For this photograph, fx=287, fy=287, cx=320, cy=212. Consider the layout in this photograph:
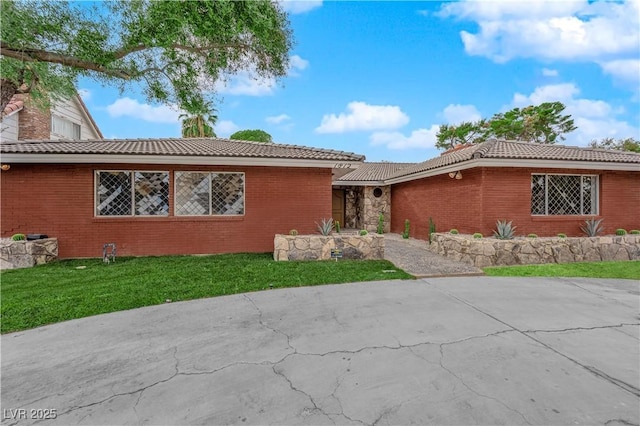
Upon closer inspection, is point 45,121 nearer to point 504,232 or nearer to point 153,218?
point 153,218

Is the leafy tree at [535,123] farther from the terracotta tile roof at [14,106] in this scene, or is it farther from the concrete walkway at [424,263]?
the terracotta tile roof at [14,106]

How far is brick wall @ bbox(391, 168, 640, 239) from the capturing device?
950 centimetres

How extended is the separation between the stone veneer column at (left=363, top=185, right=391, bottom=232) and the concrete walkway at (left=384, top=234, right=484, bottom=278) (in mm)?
5337

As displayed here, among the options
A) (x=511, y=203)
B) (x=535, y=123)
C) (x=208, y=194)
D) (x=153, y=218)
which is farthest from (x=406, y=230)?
(x=535, y=123)

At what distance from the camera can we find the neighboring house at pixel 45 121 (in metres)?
12.8

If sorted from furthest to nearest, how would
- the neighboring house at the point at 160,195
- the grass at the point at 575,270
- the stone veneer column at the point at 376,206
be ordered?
Answer: the stone veneer column at the point at 376,206 < the neighboring house at the point at 160,195 < the grass at the point at 575,270

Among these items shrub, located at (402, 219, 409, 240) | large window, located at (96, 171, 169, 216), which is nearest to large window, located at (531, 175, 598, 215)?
shrub, located at (402, 219, 409, 240)

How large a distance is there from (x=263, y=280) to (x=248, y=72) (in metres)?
5.12

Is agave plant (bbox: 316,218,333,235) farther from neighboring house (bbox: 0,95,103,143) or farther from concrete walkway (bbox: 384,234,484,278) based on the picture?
neighboring house (bbox: 0,95,103,143)

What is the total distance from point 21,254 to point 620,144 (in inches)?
1636

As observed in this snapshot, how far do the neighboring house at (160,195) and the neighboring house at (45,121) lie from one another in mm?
4593

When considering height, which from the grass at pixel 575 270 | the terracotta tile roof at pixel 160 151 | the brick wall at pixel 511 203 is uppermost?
the terracotta tile roof at pixel 160 151

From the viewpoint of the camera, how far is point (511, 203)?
378 inches

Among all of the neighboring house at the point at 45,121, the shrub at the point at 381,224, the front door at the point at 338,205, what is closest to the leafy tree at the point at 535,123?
the front door at the point at 338,205
